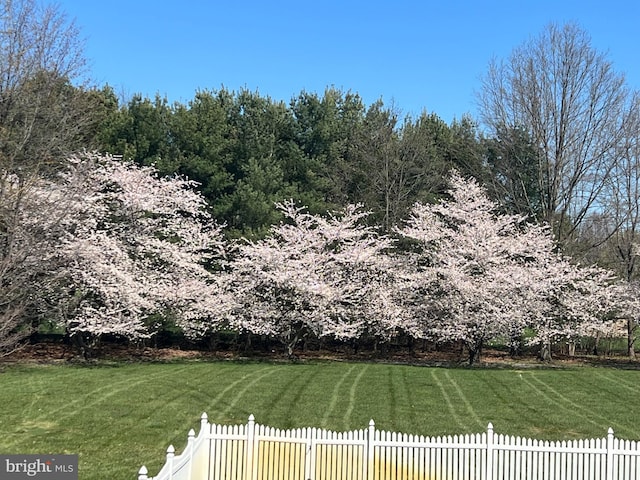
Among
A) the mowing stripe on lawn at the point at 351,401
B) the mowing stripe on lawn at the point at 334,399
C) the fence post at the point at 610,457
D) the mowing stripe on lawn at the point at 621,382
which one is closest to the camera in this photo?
the fence post at the point at 610,457

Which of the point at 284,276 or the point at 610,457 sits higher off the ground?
the point at 284,276

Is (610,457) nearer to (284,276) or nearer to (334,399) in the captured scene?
(334,399)

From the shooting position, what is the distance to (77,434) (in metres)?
9.88

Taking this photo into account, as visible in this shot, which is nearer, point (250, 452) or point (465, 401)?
point (250, 452)

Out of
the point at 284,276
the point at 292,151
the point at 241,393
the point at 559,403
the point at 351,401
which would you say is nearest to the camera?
the point at 351,401

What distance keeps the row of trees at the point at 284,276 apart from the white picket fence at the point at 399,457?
41.6 ft

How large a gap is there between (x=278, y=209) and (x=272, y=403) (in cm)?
1434

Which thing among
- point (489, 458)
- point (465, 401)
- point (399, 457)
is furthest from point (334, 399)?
point (489, 458)

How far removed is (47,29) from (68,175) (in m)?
4.85

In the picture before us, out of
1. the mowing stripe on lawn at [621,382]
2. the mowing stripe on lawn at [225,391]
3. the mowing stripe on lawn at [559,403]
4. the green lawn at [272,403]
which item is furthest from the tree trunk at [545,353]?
the mowing stripe on lawn at [225,391]

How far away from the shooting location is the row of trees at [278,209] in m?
19.0

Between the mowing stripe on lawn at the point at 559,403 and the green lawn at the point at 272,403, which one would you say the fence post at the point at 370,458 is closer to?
the green lawn at the point at 272,403

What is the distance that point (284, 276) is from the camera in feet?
67.9

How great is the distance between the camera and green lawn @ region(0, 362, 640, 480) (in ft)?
31.9
